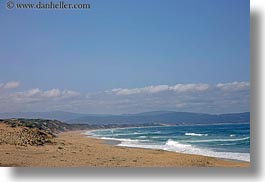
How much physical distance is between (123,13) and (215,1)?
888mm

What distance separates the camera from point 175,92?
5914 mm

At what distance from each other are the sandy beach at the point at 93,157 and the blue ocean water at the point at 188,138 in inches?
3.1

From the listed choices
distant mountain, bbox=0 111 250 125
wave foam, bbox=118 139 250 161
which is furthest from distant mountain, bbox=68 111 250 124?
wave foam, bbox=118 139 250 161

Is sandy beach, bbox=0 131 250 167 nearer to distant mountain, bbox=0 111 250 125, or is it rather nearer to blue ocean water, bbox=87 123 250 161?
blue ocean water, bbox=87 123 250 161

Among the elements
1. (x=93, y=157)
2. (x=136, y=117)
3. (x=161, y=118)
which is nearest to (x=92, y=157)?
(x=93, y=157)

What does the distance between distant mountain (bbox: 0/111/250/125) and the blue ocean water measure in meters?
0.07

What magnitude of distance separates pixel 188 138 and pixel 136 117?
0.54 m

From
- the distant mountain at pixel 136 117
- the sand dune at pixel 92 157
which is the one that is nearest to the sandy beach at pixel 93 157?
the sand dune at pixel 92 157

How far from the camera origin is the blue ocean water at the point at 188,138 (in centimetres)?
590

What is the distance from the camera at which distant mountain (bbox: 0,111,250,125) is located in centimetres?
594

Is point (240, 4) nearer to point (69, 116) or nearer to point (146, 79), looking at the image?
point (146, 79)

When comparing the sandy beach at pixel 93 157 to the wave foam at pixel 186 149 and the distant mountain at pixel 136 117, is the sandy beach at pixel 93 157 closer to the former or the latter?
the wave foam at pixel 186 149

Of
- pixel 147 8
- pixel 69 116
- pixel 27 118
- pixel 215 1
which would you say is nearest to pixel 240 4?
pixel 215 1

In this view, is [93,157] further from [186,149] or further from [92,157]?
[186,149]
